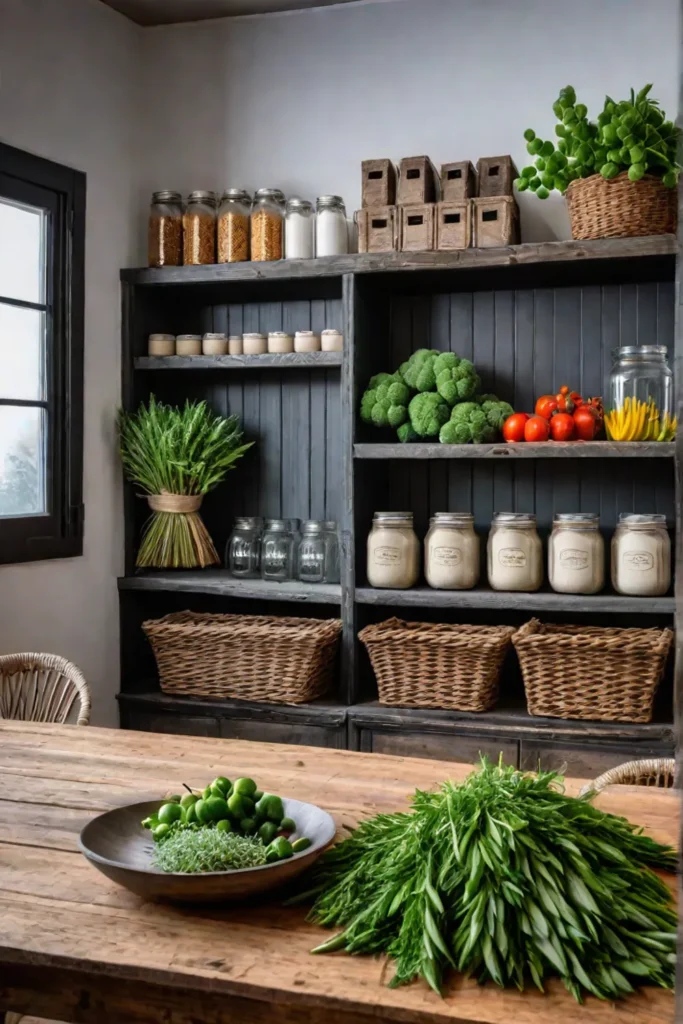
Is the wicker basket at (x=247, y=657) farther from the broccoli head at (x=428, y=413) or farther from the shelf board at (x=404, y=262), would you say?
the shelf board at (x=404, y=262)

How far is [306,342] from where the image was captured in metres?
3.43

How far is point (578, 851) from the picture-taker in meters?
1.15

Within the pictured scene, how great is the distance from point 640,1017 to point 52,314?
282 centimetres

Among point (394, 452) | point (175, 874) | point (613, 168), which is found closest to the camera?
point (175, 874)

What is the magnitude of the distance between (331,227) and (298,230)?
0.11 m

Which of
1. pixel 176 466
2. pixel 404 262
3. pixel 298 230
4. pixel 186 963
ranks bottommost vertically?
pixel 186 963

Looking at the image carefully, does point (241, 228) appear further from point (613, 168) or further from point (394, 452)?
point (613, 168)

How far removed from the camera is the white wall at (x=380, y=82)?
10.8ft

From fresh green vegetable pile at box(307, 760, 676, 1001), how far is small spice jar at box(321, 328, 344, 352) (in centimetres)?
228

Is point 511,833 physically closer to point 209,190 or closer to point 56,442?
point 56,442

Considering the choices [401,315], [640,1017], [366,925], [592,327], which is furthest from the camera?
[401,315]

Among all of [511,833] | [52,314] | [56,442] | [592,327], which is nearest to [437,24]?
[592,327]

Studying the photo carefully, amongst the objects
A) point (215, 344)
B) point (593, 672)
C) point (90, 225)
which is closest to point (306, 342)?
point (215, 344)

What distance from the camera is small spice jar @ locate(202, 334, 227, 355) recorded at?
355 cm
